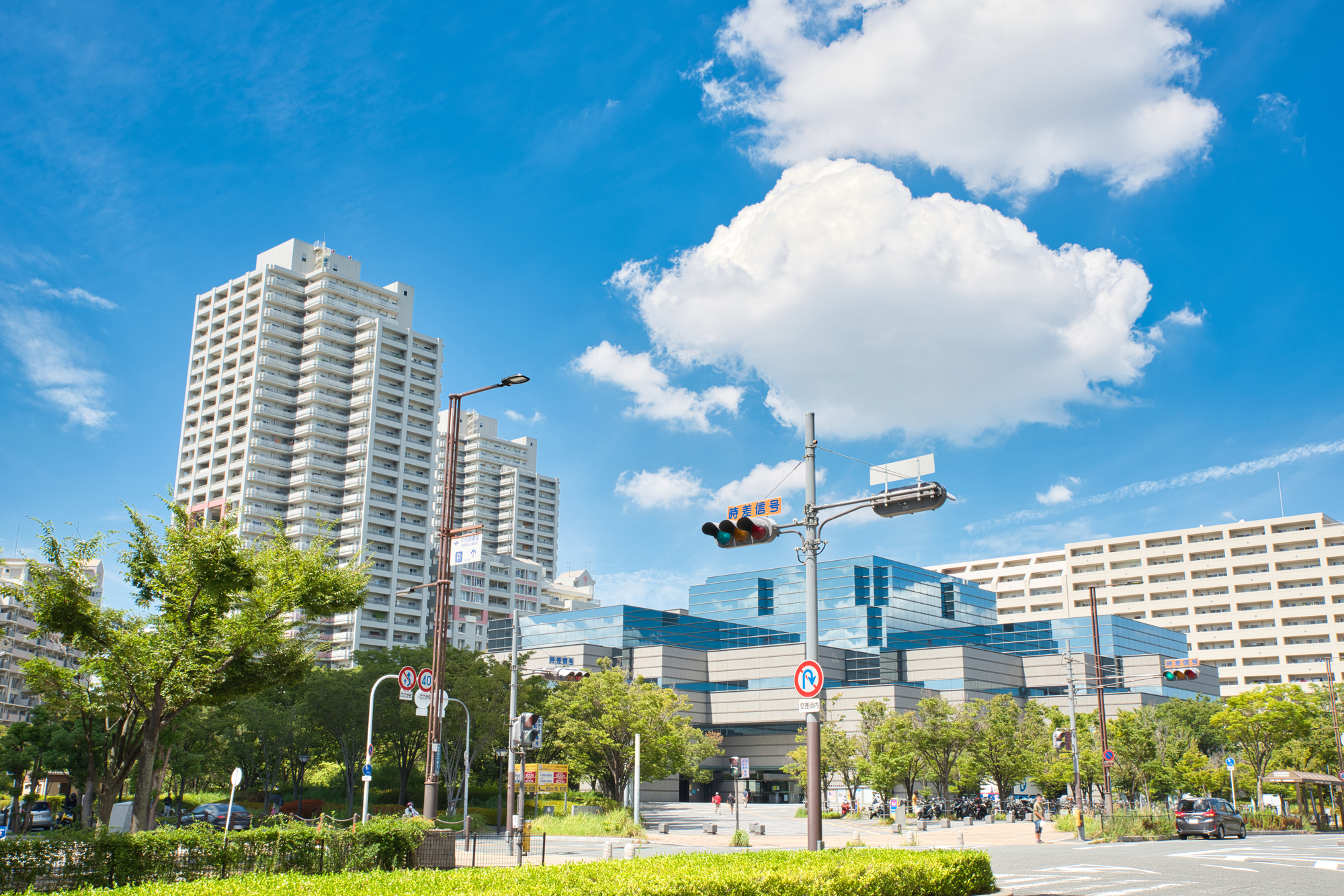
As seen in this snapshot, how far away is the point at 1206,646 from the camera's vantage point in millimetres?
126938

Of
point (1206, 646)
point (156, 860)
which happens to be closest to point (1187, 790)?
point (156, 860)

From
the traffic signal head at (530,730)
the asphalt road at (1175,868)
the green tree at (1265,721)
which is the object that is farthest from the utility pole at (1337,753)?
the traffic signal head at (530,730)

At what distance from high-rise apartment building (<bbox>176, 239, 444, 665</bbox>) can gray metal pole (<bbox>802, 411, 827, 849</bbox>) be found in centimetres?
10097

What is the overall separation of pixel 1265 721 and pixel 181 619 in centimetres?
5591

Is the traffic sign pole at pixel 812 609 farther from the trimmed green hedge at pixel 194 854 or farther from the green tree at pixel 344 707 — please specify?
the green tree at pixel 344 707

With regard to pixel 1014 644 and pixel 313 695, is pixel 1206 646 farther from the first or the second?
pixel 313 695

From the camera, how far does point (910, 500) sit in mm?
15789

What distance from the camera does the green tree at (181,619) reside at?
80.3ft

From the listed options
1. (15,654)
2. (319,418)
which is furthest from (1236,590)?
(15,654)

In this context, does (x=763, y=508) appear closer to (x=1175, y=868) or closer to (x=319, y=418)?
(x=1175, y=868)

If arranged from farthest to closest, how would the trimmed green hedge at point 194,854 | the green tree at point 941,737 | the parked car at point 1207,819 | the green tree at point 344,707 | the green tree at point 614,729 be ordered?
the green tree at point 941,737, the green tree at point 344,707, the green tree at point 614,729, the parked car at point 1207,819, the trimmed green hedge at point 194,854

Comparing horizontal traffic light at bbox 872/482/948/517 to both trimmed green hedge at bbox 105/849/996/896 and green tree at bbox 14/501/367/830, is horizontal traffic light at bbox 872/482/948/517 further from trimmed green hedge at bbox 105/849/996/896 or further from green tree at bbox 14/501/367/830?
green tree at bbox 14/501/367/830

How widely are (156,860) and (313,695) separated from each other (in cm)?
4356

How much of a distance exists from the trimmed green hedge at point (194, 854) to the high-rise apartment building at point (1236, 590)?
4200 inches
